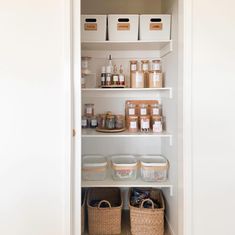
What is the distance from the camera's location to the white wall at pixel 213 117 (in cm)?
172

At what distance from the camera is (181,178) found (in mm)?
1832

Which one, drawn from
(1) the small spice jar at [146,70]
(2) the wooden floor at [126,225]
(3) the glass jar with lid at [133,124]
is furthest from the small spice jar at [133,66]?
(2) the wooden floor at [126,225]

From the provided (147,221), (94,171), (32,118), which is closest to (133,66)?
(94,171)

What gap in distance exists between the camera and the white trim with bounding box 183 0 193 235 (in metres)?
1.72

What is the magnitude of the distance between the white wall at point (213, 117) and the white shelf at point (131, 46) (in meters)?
0.51

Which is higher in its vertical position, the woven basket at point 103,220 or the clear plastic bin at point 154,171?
Result: the clear plastic bin at point 154,171

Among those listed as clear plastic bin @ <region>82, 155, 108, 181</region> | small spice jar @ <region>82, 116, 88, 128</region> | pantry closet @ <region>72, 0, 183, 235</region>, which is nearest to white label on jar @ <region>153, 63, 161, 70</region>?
pantry closet @ <region>72, 0, 183, 235</region>

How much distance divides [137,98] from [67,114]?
1.06 meters

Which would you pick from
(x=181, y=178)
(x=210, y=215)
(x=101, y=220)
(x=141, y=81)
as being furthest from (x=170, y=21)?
(x=101, y=220)

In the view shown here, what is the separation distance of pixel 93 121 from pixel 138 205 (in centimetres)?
86

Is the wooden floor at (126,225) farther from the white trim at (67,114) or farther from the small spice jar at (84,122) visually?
the small spice jar at (84,122)

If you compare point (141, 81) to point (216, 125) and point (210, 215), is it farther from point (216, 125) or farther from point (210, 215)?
point (210, 215)

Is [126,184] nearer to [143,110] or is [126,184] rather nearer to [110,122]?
[110,122]

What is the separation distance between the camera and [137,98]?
8.54 feet
